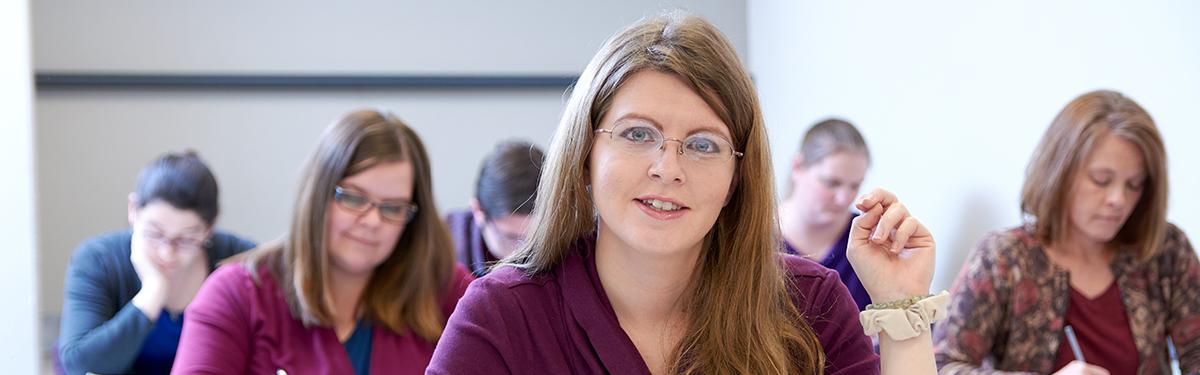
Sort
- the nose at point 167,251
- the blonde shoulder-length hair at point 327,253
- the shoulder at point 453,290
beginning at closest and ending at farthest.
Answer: the blonde shoulder-length hair at point 327,253
the shoulder at point 453,290
the nose at point 167,251

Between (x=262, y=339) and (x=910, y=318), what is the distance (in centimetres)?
120

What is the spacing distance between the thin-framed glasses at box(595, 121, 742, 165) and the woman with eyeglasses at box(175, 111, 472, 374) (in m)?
0.90

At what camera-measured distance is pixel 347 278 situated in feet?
7.43

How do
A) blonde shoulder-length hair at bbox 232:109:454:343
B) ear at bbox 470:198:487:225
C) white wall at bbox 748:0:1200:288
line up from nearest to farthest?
blonde shoulder-length hair at bbox 232:109:454:343 < white wall at bbox 748:0:1200:288 < ear at bbox 470:198:487:225

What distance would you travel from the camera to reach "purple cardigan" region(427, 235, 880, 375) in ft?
4.62

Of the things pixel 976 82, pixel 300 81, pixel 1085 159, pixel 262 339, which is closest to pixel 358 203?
pixel 262 339

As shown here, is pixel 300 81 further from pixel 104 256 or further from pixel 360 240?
pixel 360 240

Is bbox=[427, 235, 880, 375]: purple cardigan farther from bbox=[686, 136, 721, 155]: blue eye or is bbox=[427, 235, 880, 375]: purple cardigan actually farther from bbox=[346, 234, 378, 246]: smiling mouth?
bbox=[346, 234, 378, 246]: smiling mouth

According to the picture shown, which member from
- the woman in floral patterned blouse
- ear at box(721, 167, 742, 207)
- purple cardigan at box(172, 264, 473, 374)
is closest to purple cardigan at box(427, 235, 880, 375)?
ear at box(721, 167, 742, 207)

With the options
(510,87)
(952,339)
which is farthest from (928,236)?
(510,87)

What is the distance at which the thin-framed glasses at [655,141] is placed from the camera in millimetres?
1391

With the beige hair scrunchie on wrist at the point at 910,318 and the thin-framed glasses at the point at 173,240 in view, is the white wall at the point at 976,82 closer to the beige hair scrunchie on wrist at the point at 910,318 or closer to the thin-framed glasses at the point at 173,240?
the beige hair scrunchie on wrist at the point at 910,318

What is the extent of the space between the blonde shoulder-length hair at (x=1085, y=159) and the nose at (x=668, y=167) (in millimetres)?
1274

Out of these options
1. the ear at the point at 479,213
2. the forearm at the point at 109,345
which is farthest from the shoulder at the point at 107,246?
the ear at the point at 479,213
